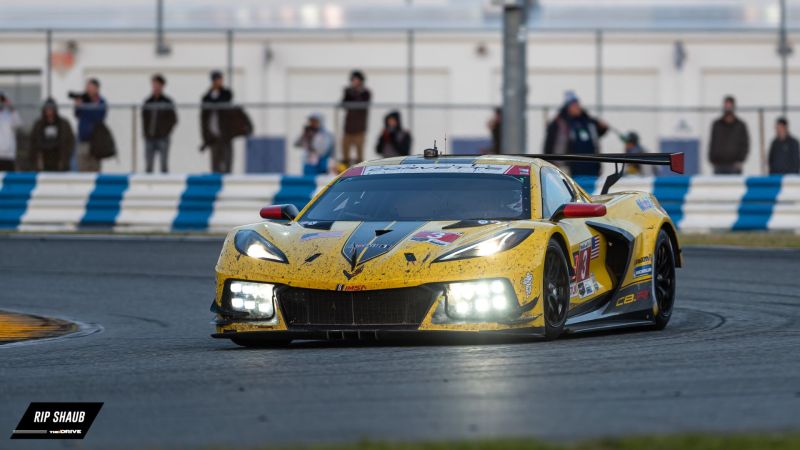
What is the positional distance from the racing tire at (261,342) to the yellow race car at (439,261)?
0.09ft

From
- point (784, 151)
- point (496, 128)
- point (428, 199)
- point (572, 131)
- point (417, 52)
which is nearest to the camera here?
point (428, 199)

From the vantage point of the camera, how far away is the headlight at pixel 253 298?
31.6ft

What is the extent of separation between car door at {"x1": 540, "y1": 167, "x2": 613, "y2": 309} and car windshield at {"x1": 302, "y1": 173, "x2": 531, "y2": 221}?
0.73ft

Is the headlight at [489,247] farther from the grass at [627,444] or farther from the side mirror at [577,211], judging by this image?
the grass at [627,444]

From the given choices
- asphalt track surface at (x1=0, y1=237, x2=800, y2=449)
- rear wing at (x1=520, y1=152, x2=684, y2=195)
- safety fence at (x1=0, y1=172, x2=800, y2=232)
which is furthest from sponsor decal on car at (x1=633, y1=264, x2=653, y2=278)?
safety fence at (x1=0, y1=172, x2=800, y2=232)

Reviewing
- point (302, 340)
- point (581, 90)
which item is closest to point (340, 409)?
point (302, 340)

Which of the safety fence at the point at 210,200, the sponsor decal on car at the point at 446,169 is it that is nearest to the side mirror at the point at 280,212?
the sponsor decal on car at the point at 446,169

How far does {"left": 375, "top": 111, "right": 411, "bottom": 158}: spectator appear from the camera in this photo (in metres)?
24.1

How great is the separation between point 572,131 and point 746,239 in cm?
322

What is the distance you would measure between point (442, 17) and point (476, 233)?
69.2ft

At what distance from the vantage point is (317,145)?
24.6m

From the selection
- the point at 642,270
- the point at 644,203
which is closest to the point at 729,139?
the point at 644,203

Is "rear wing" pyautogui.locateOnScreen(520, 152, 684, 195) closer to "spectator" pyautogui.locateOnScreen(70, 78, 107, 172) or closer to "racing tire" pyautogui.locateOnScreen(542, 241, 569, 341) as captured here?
"racing tire" pyautogui.locateOnScreen(542, 241, 569, 341)

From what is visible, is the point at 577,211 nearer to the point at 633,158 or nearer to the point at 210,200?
the point at 633,158
